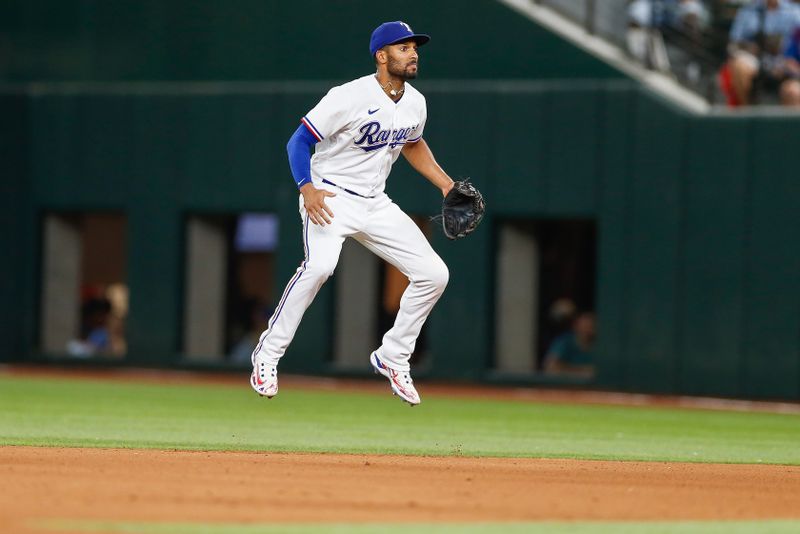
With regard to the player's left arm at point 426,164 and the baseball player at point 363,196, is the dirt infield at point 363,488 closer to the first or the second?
the baseball player at point 363,196

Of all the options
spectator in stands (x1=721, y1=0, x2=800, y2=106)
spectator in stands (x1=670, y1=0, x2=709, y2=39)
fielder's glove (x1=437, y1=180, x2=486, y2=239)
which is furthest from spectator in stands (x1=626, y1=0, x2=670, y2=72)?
fielder's glove (x1=437, y1=180, x2=486, y2=239)

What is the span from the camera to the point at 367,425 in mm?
11195

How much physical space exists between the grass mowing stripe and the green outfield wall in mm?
9754

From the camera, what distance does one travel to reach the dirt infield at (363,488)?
588 cm

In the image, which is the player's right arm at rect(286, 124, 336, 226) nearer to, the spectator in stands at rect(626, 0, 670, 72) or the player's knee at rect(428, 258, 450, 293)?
the player's knee at rect(428, 258, 450, 293)

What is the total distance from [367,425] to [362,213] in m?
2.64

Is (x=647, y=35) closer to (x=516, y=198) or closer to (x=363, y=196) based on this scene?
(x=516, y=198)

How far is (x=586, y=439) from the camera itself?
1038 centimetres

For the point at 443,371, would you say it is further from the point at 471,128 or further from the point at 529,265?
the point at 471,128

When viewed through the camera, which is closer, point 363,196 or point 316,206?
point 316,206

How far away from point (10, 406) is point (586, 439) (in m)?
4.67

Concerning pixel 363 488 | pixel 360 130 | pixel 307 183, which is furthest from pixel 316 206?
pixel 363 488

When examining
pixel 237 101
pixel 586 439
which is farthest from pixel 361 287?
pixel 586 439

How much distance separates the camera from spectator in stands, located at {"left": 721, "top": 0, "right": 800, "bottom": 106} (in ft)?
50.4
